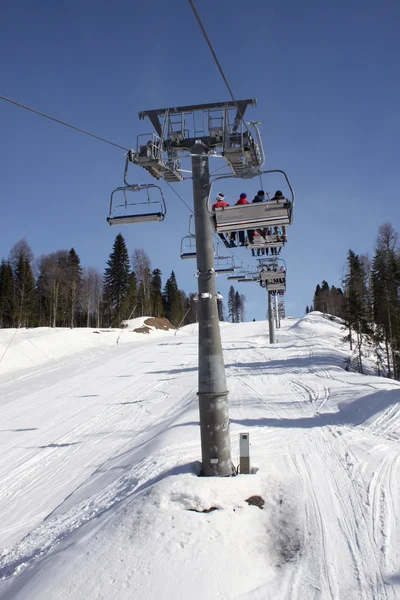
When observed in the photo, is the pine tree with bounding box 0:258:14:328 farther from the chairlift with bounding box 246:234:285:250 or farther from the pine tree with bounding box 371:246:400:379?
the chairlift with bounding box 246:234:285:250

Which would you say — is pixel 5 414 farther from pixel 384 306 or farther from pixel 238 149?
pixel 384 306

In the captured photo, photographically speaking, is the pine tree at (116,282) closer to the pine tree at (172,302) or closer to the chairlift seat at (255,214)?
the pine tree at (172,302)

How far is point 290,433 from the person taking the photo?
9570 mm

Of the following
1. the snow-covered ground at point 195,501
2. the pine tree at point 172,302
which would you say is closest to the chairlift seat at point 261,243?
the snow-covered ground at point 195,501

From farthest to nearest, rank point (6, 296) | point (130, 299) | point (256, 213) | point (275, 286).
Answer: point (130, 299)
point (6, 296)
point (275, 286)
point (256, 213)

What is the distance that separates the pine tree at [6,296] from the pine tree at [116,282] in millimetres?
13559

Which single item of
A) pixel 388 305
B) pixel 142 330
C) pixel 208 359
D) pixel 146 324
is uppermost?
pixel 388 305

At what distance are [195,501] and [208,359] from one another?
6.72 feet

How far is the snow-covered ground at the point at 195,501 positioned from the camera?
4.18m

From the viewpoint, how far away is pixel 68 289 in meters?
58.3

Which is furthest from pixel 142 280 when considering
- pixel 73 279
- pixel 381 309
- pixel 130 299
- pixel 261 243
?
pixel 261 243

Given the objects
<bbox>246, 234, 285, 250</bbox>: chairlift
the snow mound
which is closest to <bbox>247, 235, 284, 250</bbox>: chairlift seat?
<bbox>246, 234, 285, 250</bbox>: chairlift

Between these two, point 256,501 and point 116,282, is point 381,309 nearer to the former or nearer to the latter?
point 256,501

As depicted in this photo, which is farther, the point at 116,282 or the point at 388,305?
the point at 116,282
